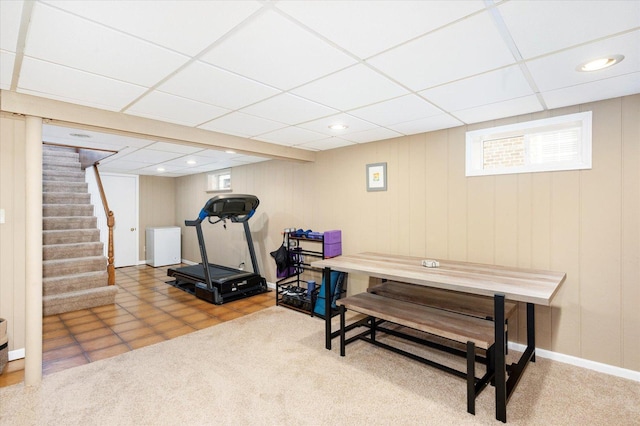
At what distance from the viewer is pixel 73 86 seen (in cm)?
225

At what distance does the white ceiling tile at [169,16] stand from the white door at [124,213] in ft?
22.3

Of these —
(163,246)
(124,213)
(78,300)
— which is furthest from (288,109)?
(124,213)

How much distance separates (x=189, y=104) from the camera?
2666 mm

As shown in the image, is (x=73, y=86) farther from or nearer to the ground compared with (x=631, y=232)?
farther from the ground

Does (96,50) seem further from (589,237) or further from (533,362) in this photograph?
(533,362)

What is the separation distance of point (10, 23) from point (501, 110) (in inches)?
135

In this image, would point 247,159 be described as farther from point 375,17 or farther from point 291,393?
point 375,17

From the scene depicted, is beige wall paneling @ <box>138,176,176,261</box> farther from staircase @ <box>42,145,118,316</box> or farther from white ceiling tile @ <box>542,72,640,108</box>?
white ceiling tile @ <box>542,72,640,108</box>

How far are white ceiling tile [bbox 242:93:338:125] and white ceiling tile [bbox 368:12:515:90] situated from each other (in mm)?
811

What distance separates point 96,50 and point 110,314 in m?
3.74

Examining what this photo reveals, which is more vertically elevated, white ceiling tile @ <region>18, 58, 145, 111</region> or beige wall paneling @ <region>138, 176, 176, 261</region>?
white ceiling tile @ <region>18, 58, 145, 111</region>

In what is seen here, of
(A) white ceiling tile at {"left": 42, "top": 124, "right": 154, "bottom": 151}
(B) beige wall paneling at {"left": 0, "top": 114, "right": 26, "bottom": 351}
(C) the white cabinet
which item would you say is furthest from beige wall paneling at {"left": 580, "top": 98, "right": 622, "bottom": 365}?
(C) the white cabinet

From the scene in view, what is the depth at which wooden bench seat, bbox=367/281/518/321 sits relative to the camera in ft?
8.57

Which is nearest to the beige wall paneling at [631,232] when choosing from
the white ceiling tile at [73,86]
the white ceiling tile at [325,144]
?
the white ceiling tile at [325,144]
